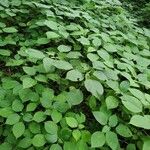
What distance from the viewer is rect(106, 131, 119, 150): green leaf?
1.75 meters

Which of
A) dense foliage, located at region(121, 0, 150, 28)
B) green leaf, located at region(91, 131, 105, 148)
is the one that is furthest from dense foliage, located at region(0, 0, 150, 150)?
dense foliage, located at region(121, 0, 150, 28)

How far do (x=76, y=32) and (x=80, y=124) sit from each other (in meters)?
1.00

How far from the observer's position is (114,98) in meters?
1.99

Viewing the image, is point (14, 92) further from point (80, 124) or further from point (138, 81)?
point (138, 81)

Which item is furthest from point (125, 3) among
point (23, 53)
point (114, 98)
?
point (114, 98)

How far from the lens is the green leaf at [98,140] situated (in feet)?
5.68

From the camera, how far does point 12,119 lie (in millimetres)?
1933

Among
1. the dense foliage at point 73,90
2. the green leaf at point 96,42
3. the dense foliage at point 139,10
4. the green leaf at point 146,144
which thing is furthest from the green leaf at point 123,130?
the dense foliage at point 139,10

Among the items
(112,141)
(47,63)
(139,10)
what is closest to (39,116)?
(47,63)

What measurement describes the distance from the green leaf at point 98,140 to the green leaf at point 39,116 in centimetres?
38

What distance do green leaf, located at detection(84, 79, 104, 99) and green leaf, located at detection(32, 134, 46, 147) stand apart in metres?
0.44

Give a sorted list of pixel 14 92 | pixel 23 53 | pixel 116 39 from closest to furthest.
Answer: pixel 14 92 < pixel 23 53 < pixel 116 39

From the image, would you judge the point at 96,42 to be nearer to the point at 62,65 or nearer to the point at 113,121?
the point at 62,65

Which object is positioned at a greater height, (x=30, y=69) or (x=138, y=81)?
(x=138, y=81)
